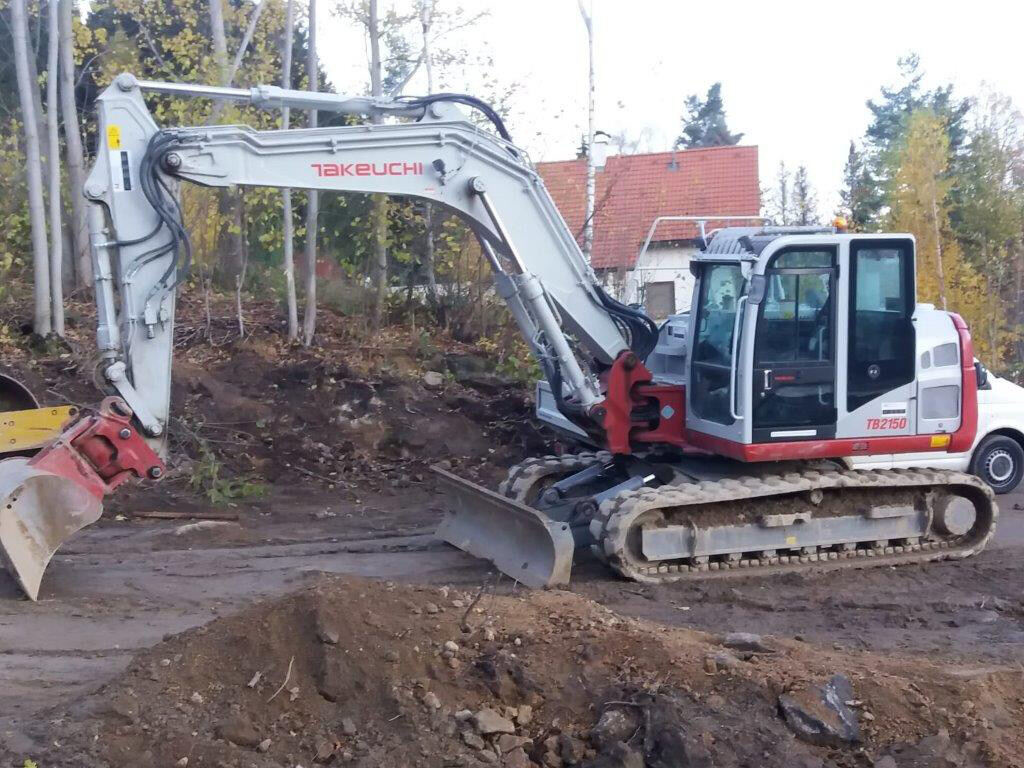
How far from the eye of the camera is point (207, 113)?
1614 cm

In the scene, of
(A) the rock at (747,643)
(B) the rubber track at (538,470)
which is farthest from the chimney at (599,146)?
(A) the rock at (747,643)

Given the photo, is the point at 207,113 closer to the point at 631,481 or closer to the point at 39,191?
the point at 39,191

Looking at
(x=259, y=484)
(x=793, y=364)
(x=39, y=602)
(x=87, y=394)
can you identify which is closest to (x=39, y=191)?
(x=87, y=394)

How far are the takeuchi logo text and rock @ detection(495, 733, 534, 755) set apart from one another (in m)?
4.43

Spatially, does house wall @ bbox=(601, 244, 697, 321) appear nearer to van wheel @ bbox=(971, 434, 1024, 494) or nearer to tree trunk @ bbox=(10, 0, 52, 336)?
van wheel @ bbox=(971, 434, 1024, 494)

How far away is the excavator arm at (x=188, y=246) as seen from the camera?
7.40 metres

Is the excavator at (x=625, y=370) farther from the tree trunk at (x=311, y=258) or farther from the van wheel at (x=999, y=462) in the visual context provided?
the tree trunk at (x=311, y=258)

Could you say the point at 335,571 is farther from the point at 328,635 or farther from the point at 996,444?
the point at 996,444

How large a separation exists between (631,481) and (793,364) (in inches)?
60.3

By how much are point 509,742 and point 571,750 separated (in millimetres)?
270

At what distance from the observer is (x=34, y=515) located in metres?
7.36

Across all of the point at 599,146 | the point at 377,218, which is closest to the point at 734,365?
the point at 377,218

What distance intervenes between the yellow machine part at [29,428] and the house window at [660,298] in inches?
311

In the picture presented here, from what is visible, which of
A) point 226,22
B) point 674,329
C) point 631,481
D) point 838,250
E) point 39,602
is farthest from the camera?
point 226,22
